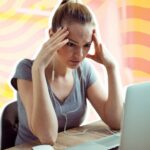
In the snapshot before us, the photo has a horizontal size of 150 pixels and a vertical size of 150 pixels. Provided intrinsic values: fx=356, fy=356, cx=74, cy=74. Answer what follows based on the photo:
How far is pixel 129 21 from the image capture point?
2900 mm

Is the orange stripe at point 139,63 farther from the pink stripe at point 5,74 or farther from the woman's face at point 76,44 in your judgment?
the woman's face at point 76,44

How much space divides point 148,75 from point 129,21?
474 mm

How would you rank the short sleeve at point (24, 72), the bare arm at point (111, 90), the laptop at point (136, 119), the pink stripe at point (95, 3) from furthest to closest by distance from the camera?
the pink stripe at point (95, 3), the bare arm at point (111, 90), the short sleeve at point (24, 72), the laptop at point (136, 119)

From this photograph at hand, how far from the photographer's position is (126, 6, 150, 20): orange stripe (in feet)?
9.43

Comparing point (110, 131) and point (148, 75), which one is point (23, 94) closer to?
point (110, 131)

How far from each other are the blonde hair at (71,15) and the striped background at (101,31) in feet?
2.44

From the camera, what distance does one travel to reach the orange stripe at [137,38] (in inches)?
115

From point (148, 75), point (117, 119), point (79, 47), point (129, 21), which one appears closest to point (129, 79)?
point (148, 75)

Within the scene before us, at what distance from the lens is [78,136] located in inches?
60.2

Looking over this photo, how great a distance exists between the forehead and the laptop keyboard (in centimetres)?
42

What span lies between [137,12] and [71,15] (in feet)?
4.84

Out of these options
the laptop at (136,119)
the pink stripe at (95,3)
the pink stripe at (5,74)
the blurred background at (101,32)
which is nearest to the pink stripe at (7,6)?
the blurred background at (101,32)

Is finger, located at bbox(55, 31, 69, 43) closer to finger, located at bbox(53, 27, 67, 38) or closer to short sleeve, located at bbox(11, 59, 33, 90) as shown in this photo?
finger, located at bbox(53, 27, 67, 38)

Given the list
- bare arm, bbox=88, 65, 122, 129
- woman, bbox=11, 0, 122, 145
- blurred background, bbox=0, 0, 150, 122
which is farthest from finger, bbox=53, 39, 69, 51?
blurred background, bbox=0, 0, 150, 122
